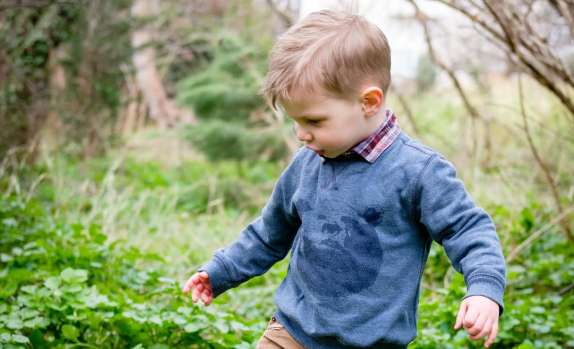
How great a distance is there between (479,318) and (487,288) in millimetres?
83

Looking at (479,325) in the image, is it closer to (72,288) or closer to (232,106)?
(72,288)

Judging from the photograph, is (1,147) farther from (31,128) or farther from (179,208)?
(179,208)

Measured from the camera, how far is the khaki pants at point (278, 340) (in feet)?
6.20

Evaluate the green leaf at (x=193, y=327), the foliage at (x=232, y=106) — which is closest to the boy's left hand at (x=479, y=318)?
the green leaf at (x=193, y=327)

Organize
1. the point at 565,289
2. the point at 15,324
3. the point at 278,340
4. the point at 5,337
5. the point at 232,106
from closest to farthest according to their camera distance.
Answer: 1. the point at 278,340
2. the point at 5,337
3. the point at 15,324
4. the point at 565,289
5. the point at 232,106

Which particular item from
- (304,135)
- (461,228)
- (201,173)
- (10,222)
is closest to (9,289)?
(10,222)

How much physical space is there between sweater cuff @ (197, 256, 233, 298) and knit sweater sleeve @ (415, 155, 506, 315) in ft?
2.44

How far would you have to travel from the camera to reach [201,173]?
969 cm

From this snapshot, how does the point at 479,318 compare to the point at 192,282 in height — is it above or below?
above

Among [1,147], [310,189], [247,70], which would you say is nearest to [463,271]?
[310,189]

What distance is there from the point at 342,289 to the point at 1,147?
4706 millimetres

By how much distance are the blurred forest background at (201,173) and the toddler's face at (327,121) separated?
63cm

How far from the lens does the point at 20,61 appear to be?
19.0 feet

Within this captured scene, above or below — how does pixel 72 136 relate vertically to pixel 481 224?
below
